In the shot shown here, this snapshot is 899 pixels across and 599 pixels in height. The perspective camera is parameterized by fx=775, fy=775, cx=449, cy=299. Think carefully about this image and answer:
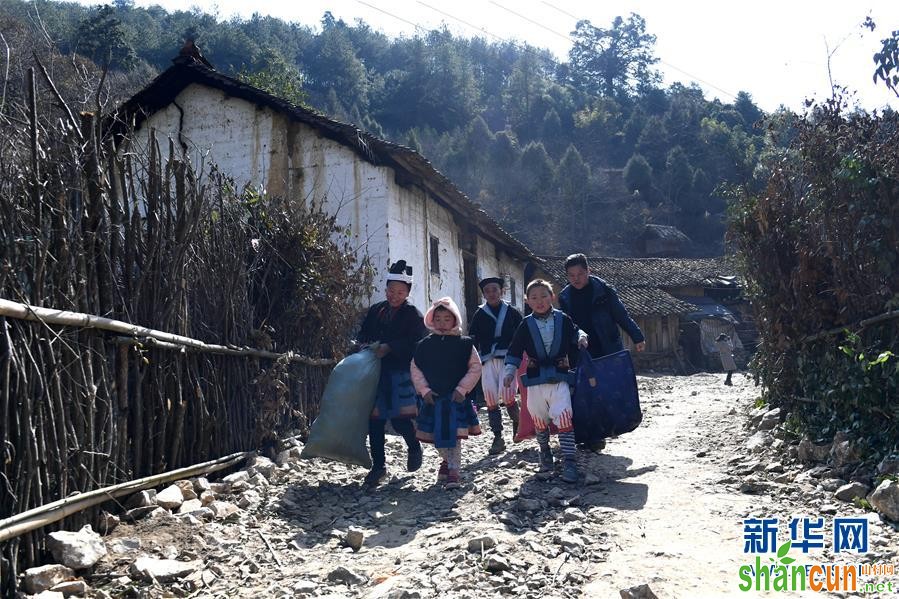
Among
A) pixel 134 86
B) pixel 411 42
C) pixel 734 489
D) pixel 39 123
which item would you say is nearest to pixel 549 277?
pixel 134 86

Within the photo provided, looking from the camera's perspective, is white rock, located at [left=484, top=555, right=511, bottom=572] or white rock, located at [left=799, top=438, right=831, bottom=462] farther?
white rock, located at [left=799, top=438, right=831, bottom=462]

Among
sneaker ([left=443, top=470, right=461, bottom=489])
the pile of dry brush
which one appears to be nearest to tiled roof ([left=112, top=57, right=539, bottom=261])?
the pile of dry brush

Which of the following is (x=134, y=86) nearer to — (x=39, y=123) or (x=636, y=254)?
(x=39, y=123)

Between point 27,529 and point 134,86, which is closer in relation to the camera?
point 27,529

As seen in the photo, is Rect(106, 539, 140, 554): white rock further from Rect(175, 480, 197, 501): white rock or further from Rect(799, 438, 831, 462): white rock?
Rect(799, 438, 831, 462): white rock

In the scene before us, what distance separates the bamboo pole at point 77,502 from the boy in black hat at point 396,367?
4.30 ft

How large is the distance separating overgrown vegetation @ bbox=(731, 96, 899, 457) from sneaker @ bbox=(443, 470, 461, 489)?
2.53 m

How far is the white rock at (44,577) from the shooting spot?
132 inches

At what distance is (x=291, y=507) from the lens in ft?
17.2

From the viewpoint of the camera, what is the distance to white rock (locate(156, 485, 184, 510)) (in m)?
4.52

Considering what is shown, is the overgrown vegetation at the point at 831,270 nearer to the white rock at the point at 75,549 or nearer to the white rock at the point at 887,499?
the white rock at the point at 887,499

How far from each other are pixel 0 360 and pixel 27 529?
2.45 feet

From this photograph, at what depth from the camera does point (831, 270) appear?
570 cm

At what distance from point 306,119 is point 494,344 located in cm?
582
